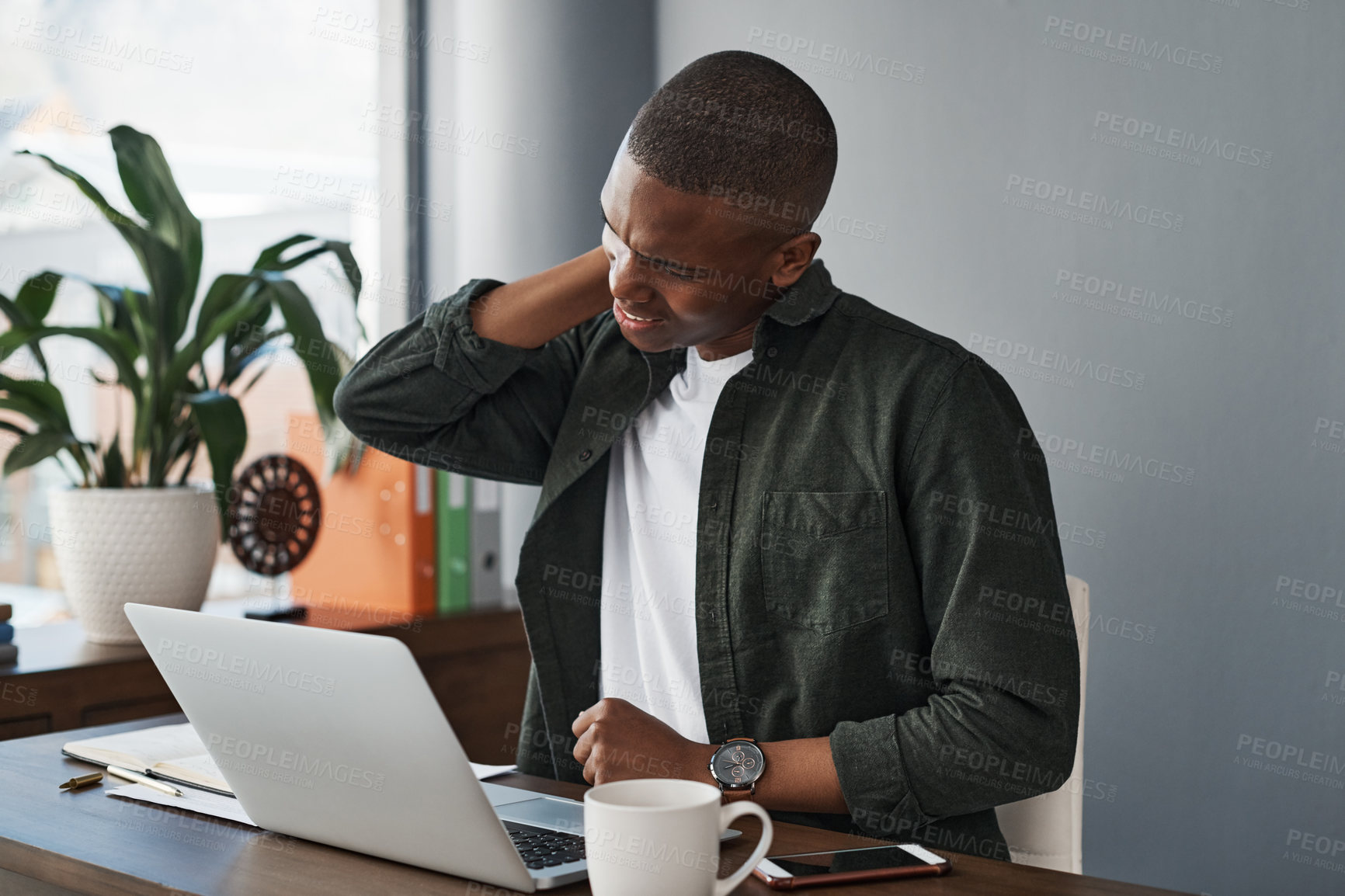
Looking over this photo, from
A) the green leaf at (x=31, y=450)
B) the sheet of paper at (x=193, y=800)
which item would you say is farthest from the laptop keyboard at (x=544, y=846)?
the green leaf at (x=31, y=450)

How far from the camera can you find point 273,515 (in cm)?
220

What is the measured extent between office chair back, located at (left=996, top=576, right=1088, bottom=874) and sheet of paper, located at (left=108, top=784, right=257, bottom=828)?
0.79 meters

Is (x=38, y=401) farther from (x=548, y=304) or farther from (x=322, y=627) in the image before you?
(x=548, y=304)

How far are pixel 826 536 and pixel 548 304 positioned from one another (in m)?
0.45

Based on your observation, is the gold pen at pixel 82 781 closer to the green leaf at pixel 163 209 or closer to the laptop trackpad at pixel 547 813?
the laptop trackpad at pixel 547 813

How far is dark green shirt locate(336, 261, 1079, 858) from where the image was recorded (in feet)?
3.60

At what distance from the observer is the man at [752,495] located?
43.3 inches

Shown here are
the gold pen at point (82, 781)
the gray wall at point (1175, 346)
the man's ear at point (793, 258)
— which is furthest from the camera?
the gray wall at point (1175, 346)

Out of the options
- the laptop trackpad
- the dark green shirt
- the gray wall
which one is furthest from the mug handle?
the gray wall

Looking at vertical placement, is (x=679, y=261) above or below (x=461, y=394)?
above

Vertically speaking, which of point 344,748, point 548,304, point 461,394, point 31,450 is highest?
point 548,304

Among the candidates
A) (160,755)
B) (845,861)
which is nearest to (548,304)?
(160,755)

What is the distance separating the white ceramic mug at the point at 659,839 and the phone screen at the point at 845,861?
13 cm

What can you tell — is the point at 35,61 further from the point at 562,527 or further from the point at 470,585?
the point at 562,527
